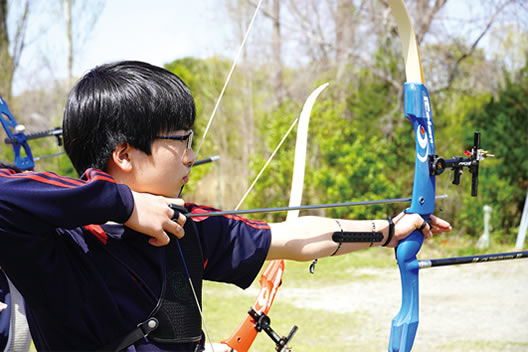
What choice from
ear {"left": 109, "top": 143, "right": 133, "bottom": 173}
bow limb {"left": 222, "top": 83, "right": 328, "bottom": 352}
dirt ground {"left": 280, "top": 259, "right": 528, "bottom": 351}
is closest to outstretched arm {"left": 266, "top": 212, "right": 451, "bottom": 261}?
ear {"left": 109, "top": 143, "right": 133, "bottom": 173}

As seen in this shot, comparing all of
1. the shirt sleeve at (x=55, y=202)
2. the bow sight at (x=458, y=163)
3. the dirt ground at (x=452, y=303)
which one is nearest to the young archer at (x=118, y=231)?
the shirt sleeve at (x=55, y=202)

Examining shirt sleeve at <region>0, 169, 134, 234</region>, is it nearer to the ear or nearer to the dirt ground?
the ear

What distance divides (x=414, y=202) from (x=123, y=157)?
2.84ft

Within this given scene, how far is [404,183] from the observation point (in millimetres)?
8195

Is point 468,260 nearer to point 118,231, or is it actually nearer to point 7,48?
point 118,231

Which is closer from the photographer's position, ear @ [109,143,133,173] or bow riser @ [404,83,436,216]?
ear @ [109,143,133,173]

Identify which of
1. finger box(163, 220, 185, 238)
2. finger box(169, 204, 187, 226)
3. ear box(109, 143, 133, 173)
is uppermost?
ear box(109, 143, 133, 173)

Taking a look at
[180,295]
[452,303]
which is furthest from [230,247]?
[452,303]

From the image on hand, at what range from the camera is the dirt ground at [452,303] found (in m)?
3.69

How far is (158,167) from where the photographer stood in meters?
1.30

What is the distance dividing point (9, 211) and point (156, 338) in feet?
1.33

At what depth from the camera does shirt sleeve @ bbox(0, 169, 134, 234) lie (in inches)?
41.7

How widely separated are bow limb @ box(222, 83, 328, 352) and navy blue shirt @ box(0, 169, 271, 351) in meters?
0.96

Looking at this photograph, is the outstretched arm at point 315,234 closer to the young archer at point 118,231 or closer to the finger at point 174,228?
the young archer at point 118,231
